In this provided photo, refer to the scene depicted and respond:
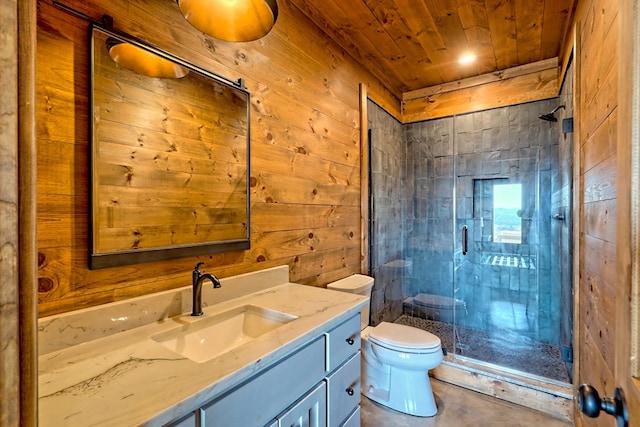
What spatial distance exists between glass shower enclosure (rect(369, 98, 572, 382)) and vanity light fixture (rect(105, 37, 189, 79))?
6.06ft

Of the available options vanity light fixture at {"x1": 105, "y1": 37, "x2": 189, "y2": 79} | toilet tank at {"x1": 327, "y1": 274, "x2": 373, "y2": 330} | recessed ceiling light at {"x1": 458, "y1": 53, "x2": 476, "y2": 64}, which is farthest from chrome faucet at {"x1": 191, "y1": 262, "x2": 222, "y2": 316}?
recessed ceiling light at {"x1": 458, "y1": 53, "x2": 476, "y2": 64}

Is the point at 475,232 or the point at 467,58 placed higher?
the point at 467,58

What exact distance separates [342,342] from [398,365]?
0.84 meters

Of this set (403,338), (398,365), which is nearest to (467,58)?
(403,338)

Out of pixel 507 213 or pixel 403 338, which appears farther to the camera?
pixel 507 213

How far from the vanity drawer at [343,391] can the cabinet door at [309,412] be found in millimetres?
42

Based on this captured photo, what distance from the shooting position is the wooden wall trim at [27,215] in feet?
1.13

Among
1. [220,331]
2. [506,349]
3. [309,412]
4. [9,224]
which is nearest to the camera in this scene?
[9,224]

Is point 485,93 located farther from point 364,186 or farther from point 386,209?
point 364,186

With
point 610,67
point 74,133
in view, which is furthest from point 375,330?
point 74,133

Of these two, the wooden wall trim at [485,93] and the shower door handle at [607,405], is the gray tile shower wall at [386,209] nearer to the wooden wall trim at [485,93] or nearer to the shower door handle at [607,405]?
the wooden wall trim at [485,93]

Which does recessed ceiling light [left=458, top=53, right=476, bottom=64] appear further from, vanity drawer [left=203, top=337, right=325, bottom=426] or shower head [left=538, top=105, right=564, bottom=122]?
vanity drawer [left=203, top=337, right=325, bottom=426]

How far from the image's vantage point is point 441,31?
2.27 meters

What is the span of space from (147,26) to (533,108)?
3124mm
